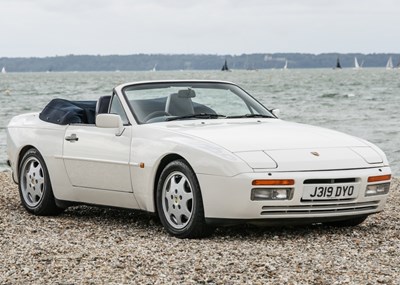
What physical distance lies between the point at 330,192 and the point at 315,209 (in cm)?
18

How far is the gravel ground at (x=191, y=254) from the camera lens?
567 centimetres

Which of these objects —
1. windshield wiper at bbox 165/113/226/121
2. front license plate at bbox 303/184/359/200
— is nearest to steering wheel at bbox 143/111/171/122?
windshield wiper at bbox 165/113/226/121

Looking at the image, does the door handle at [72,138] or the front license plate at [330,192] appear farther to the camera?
the door handle at [72,138]

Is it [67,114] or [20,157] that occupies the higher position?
[67,114]

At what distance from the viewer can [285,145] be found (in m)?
6.98

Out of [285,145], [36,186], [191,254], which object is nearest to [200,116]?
[285,145]

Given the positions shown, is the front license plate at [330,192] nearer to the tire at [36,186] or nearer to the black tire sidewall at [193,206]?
the black tire sidewall at [193,206]

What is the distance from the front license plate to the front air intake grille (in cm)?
7

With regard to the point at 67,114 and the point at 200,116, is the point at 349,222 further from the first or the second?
the point at 67,114

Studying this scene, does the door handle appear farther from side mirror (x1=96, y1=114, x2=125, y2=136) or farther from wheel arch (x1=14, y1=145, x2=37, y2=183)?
wheel arch (x1=14, y1=145, x2=37, y2=183)

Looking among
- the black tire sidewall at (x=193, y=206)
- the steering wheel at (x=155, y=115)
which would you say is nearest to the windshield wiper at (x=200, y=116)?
the steering wheel at (x=155, y=115)

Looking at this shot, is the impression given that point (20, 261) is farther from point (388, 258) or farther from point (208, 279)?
point (388, 258)

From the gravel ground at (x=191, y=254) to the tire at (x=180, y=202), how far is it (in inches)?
4.4

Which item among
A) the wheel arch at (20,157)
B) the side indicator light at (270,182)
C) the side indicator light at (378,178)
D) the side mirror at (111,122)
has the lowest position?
the wheel arch at (20,157)
